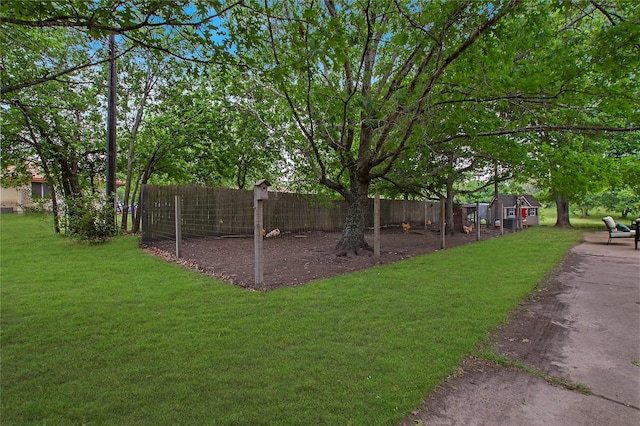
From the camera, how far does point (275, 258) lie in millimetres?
8219

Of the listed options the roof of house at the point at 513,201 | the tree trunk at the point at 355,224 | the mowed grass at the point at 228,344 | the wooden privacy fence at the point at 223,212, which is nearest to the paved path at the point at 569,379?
the mowed grass at the point at 228,344

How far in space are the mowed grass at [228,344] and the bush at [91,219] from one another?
3.49 metres

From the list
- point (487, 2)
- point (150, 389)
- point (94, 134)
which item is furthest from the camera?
point (94, 134)

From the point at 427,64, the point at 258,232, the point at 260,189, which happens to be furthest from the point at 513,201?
the point at 258,232

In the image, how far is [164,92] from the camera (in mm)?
12883

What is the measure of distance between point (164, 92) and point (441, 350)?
44.1ft

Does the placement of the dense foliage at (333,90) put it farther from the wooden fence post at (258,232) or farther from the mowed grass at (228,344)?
the mowed grass at (228,344)

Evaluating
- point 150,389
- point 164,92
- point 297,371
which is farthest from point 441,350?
point 164,92

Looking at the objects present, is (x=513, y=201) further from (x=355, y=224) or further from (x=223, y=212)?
(x=223, y=212)

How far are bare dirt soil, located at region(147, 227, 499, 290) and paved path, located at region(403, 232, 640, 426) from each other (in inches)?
138

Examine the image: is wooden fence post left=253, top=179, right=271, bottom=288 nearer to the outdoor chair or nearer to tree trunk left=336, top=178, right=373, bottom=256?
tree trunk left=336, top=178, right=373, bottom=256

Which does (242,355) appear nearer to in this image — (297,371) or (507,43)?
(297,371)

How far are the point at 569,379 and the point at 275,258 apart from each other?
6.34 meters

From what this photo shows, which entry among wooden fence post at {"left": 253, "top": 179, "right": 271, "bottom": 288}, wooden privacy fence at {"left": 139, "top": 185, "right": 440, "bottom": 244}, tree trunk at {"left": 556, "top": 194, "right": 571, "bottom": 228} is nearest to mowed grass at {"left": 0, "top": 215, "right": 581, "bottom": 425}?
wooden fence post at {"left": 253, "top": 179, "right": 271, "bottom": 288}
